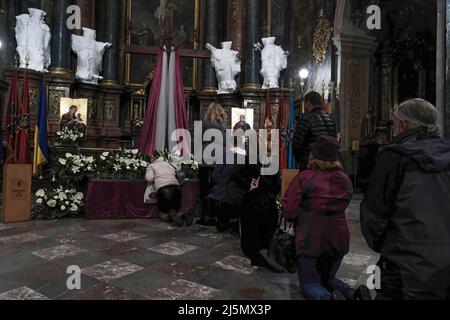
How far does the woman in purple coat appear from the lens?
2686 millimetres

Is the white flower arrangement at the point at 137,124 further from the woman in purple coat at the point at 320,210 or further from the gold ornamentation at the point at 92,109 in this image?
the woman in purple coat at the point at 320,210

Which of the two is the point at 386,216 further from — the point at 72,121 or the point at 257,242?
the point at 72,121

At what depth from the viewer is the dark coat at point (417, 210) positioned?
180 cm

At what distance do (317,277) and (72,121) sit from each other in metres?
9.39

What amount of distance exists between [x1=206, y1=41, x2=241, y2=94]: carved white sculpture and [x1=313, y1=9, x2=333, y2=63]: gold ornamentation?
2.99 meters

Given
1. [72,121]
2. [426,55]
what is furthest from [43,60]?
[426,55]

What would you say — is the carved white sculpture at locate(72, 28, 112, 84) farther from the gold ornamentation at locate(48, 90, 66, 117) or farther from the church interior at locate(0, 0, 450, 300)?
the gold ornamentation at locate(48, 90, 66, 117)

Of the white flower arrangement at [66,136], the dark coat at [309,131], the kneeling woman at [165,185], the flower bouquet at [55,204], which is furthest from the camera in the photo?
the white flower arrangement at [66,136]

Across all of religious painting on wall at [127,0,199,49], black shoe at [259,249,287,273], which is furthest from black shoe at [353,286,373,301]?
religious painting on wall at [127,0,199,49]

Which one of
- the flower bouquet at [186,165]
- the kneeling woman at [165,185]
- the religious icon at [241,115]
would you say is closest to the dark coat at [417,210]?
the kneeling woman at [165,185]

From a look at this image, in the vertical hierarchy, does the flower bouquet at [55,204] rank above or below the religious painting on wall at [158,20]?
below

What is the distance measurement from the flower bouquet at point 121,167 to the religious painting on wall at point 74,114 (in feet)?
14.3

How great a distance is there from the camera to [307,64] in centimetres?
1263

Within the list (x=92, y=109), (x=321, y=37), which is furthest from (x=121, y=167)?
(x=321, y=37)
